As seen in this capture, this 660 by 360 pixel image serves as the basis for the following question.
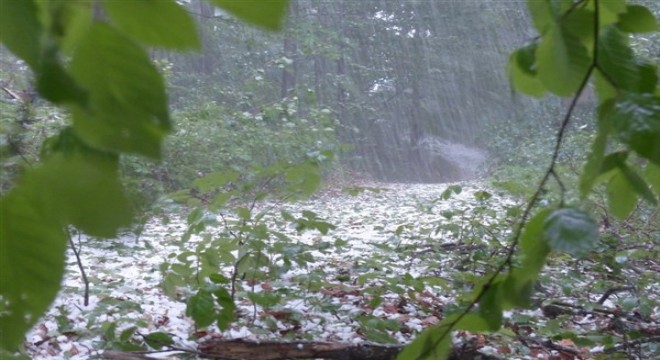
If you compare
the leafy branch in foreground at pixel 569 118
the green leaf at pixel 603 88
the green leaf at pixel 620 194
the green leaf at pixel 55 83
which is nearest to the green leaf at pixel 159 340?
the leafy branch in foreground at pixel 569 118

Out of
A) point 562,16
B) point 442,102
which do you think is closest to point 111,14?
point 562,16

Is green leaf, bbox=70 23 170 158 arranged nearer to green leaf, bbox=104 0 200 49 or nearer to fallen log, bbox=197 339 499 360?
green leaf, bbox=104 0 200 49

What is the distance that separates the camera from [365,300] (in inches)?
99.9

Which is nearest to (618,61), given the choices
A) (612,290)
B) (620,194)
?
(620,194)

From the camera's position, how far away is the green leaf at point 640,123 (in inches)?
18.4

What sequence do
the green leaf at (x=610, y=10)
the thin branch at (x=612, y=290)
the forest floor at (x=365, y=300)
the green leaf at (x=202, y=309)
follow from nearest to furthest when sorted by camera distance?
1. the green leaf at (x=610, y=10)
2. the green leaf at (x=202, y=309)
3. the forest floor at (x=365, y=300)
4. the thin branch at (x=612, y=290)

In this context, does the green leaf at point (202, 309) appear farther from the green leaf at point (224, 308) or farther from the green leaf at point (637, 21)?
the green leaf at point (637, 21)

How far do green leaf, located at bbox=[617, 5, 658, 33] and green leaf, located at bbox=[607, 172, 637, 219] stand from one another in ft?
0.44

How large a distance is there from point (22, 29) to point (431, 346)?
0.46 meters

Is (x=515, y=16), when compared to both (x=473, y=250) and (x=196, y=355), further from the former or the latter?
(x=196, y=355)

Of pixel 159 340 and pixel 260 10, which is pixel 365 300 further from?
pixel 260 10

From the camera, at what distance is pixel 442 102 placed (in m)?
6.21

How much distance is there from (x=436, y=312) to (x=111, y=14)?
2.28 metres

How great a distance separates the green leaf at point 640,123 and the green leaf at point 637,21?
0.47 ft
